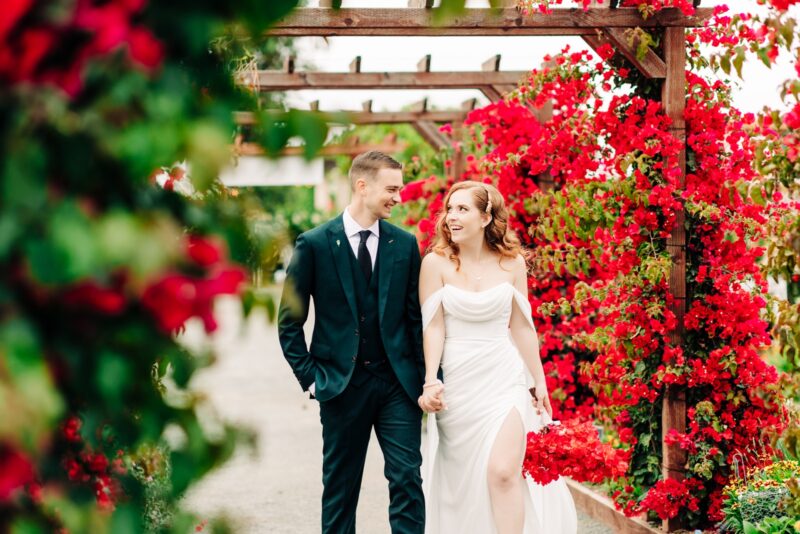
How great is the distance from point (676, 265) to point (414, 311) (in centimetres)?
177

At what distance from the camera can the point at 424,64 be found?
400 inches

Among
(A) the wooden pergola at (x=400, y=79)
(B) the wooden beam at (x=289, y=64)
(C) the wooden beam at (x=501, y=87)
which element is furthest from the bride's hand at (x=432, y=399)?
(C) the wooden beam at (x=501, y=87)

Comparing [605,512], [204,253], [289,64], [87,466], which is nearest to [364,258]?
[605,512]

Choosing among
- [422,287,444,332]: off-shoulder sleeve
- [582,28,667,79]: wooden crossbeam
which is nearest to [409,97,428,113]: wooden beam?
[582,28,667,79]: wooden crossbeam

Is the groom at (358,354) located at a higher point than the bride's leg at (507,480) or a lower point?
higher

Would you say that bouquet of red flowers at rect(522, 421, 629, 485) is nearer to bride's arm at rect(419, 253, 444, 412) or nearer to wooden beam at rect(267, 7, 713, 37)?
bride's arm at rect(419, 253, 444, 412)

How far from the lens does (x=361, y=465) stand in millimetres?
5156

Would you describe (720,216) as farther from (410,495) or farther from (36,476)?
(36,476)

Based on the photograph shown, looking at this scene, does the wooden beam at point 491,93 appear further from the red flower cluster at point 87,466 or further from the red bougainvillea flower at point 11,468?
the red bougainvillea flower at point 11,468

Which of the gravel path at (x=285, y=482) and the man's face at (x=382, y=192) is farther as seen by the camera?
the gravel path at (x=285, y=482)

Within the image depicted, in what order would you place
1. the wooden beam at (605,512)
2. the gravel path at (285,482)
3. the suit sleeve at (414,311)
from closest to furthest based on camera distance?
the suit sleeve at (414,311) → the wooden beam at (605,512) → the gravel path at (285,482)

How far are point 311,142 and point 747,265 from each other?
5.14 metres

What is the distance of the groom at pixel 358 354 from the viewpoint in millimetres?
5070

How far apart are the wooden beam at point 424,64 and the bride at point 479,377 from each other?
4.74m
